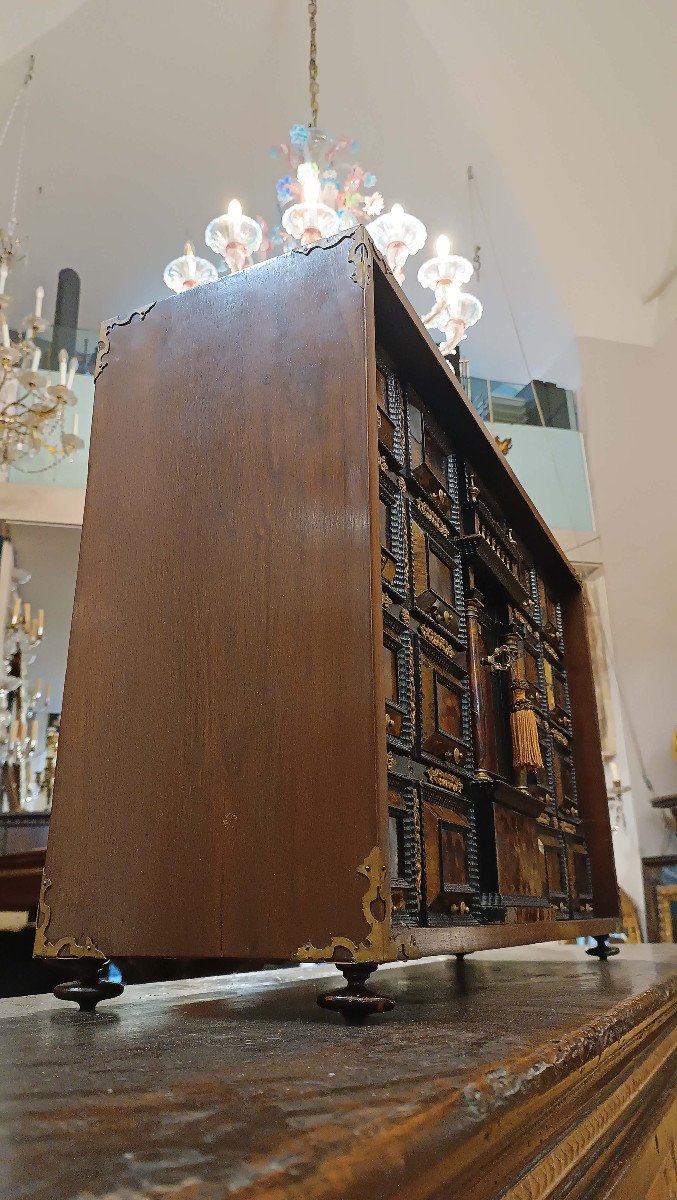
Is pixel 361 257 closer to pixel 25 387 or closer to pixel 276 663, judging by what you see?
pixel 276 663

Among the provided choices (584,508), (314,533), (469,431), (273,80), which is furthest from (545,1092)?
(273,80)

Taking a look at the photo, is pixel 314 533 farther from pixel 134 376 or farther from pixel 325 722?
pixel 134 376

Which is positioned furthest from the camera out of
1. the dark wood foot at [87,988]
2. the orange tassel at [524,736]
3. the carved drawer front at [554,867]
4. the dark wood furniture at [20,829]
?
the dark wood furniture at [20,829]

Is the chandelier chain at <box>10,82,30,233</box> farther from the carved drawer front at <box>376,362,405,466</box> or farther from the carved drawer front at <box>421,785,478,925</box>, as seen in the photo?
the carved drawer front at <box>421,785,478,925</box>

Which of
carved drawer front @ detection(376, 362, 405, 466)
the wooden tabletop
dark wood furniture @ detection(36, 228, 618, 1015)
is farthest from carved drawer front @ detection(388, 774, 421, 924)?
carved drawer front @ detection(376, 362, 405, 466)

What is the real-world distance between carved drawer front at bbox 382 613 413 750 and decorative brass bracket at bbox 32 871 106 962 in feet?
2.21

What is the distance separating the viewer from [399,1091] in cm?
63

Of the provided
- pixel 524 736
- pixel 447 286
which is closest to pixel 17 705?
pixel 447 286

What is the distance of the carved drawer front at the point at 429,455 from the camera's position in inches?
91.3

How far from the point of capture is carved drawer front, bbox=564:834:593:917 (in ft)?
10.4

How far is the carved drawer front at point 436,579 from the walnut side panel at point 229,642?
1.77 ft

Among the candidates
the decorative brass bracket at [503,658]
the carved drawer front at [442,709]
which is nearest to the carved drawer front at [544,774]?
the decorative brass bracket at [503,658]

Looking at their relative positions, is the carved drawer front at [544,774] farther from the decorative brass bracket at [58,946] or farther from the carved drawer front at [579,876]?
the decorative brass bracket at [58,946]

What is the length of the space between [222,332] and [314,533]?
61 cm
